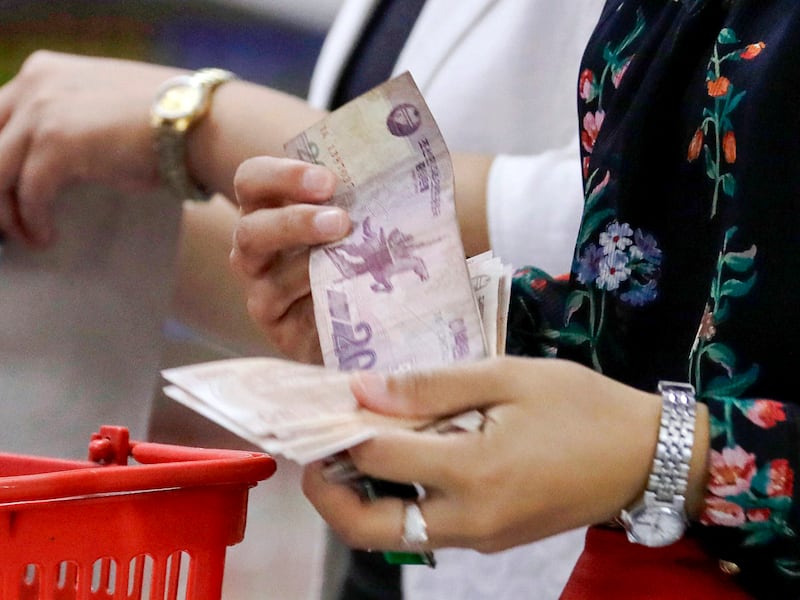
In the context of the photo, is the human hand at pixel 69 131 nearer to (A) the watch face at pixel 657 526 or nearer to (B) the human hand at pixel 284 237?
(B) the human hand at pixel 284 237

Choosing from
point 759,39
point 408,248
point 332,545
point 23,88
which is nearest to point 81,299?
point 23,88

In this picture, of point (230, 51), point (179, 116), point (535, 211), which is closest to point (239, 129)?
point (179, 116)

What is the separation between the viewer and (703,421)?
0.48m

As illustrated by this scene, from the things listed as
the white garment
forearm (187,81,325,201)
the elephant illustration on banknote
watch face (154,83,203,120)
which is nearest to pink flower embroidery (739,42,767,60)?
the elephant illustration on banknote

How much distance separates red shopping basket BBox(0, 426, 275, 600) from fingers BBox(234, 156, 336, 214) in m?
0.16

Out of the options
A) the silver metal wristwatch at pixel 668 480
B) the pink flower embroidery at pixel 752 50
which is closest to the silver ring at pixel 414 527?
the silver metal wristwatch at pixel 668 480

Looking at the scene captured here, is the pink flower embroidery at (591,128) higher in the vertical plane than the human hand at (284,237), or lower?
higher

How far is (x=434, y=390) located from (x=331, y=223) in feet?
0.52

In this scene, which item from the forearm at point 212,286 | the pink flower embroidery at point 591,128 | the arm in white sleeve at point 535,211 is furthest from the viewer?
the forearm at point 212,286

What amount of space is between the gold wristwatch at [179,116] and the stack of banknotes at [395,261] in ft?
1.36

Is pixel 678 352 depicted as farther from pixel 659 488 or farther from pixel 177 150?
pixel 177 150

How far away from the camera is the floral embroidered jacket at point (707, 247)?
1.57ft

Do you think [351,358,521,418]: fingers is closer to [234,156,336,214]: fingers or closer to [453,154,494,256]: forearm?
[234,156,336,214]: fingers

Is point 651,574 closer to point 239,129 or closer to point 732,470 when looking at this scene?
point 732,470
